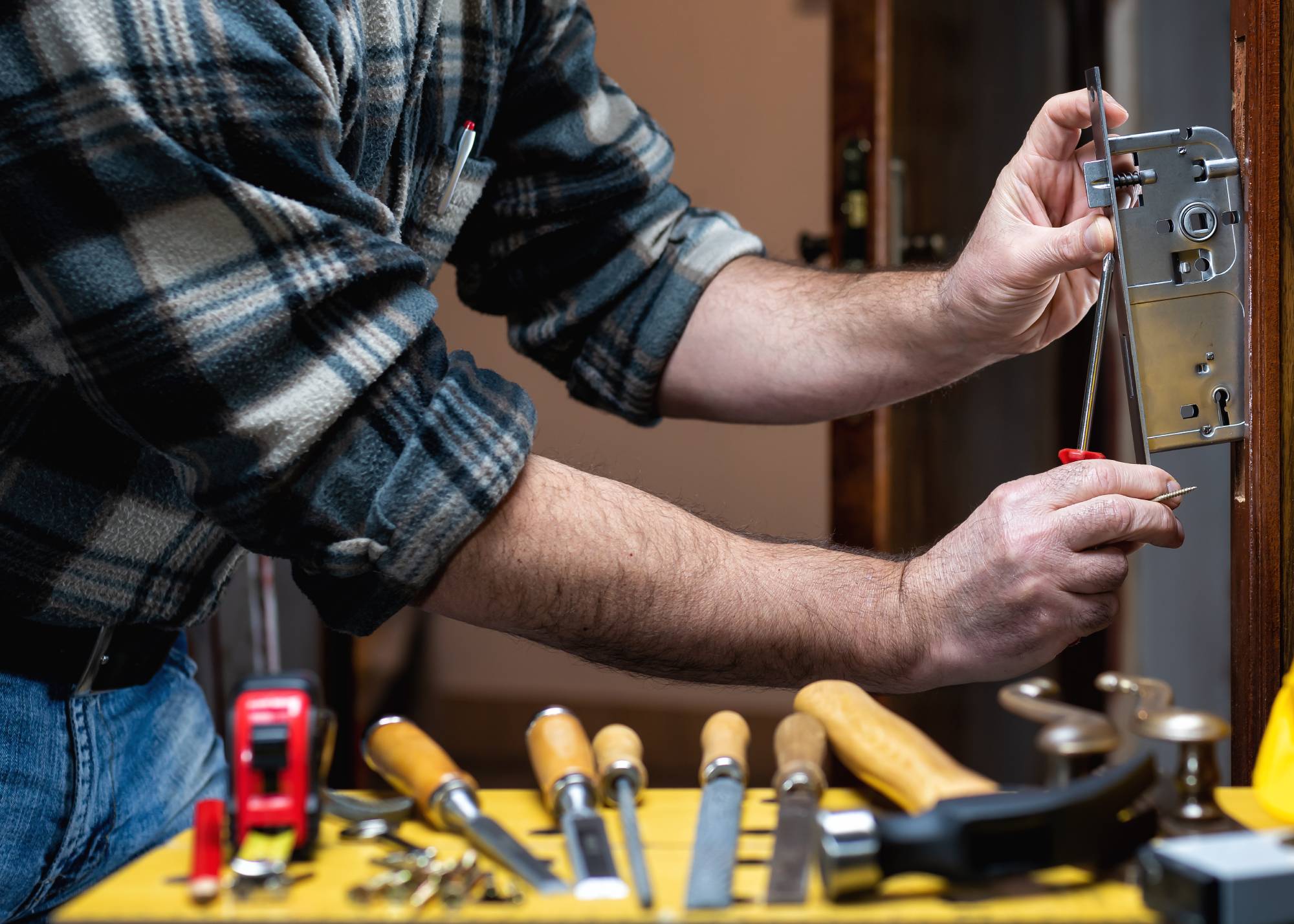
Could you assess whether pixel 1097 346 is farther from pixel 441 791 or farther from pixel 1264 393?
pixel 441 791

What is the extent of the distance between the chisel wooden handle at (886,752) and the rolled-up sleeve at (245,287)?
0.21m

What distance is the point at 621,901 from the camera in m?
0.35

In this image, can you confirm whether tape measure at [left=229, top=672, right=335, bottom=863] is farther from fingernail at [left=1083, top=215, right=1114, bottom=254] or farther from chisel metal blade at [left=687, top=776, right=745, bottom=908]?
fingernail at [left=1083, top=215, right=1114, bottom=254]

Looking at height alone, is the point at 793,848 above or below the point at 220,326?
below

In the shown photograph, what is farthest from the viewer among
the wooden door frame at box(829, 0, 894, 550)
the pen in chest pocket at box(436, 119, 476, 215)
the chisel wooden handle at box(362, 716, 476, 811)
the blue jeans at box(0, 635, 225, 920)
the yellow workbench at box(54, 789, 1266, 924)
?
the wooden door frame at box(829, 0, 894, 550)

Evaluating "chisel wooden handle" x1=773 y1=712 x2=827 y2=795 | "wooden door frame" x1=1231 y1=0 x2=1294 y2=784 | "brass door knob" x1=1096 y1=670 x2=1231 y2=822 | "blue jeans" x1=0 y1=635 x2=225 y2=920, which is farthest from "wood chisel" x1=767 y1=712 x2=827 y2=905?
"blue jeans" x1=0 y1=635 x2=225 y2=920

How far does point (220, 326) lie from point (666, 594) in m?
0.27

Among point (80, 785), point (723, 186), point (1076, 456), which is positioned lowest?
point (80, 785)

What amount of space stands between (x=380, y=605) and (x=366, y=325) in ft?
0.47

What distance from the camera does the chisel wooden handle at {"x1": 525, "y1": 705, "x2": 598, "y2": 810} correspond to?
436 millimetres

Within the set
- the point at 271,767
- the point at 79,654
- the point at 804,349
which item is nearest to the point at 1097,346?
the point at 804,349

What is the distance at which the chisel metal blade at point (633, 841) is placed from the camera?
1.16 ft

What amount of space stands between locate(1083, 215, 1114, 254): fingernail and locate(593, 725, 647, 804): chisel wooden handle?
1.30 feet

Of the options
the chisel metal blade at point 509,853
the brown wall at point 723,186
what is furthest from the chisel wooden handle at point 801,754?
the brown wall at point 723,186
